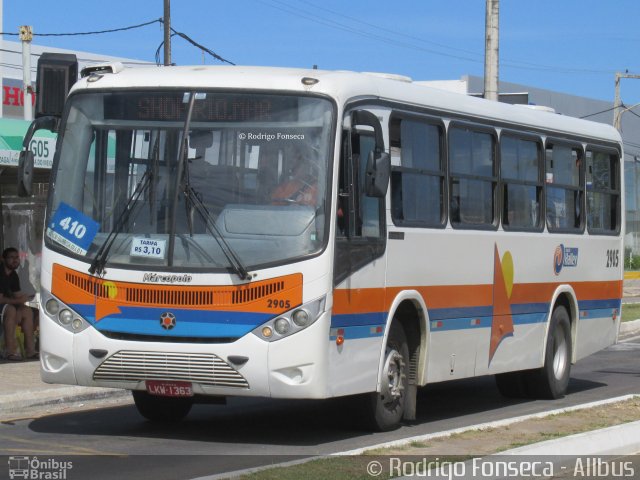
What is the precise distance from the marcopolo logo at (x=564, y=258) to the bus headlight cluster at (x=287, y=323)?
561cm

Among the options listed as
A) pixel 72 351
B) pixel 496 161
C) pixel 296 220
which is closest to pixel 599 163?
pixel 496 161

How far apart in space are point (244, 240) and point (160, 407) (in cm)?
258

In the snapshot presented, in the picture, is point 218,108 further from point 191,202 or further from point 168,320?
point 168,320

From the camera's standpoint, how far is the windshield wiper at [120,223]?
34.9 ft

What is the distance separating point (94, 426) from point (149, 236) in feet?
7.73

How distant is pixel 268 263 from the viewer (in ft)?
33.9

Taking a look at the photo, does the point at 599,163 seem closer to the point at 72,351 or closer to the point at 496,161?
the point at 496,161

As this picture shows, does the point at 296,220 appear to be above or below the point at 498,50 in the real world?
below

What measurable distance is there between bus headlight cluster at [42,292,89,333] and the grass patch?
20237 mm

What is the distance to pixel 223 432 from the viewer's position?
11711 millimetres

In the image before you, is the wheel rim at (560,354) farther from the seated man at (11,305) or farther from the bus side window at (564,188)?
the seated man at (11,305)

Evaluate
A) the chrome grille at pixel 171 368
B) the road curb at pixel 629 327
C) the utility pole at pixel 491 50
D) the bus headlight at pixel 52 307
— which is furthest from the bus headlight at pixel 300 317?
the road curb at pixel 629 327

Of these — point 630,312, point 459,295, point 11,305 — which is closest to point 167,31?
point 630,312

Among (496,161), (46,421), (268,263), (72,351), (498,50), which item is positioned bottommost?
(46,421)
